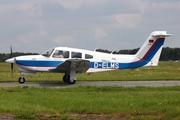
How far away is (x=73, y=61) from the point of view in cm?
1994

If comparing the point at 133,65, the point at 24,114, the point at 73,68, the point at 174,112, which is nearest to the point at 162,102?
the point at 174,112

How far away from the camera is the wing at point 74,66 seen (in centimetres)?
1995

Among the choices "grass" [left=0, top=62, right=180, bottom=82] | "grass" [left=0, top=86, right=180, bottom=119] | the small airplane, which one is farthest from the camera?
"grass" [left=0, top=62, right=180, bottom=82]

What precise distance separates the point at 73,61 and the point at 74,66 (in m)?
0.69

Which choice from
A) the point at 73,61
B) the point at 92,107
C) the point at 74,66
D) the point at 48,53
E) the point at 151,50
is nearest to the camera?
the point at 92,107

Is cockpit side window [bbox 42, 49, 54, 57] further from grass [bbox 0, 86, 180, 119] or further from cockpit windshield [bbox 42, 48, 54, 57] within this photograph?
grass [bbox 0, 86, 180, 119]

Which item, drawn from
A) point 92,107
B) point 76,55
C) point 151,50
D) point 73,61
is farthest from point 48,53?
point 92,107

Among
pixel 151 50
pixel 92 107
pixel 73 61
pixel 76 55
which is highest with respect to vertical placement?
pixel 151 50

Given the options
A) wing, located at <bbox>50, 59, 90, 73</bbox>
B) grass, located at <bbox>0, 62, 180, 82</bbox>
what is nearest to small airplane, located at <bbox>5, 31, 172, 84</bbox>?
wing, located at <bbox>50, 59, 90, 73</bbox>

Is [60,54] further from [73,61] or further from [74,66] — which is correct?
[73,61]

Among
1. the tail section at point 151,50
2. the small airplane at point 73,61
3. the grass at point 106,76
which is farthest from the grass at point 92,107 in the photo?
the grass at point 106,76

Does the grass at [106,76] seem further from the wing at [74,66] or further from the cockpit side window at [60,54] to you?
the cockpit side window at [60,54]

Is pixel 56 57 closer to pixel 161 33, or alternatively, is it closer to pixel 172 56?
pixel 161 33

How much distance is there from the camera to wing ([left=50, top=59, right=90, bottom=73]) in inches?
786
